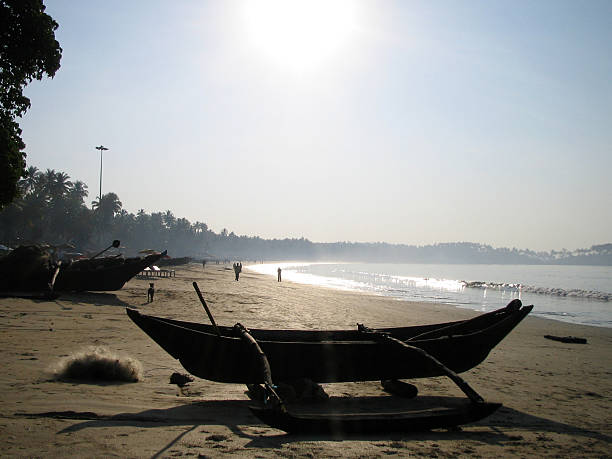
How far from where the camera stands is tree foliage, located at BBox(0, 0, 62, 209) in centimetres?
1375

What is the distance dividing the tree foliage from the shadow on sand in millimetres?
11873

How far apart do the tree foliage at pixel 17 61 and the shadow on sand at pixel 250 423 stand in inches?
467

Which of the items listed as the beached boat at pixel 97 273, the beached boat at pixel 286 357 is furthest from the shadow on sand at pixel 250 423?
the beached boat at pixel 97 273

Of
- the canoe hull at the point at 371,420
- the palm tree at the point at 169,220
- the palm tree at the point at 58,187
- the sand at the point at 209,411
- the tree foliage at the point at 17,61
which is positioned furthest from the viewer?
the palm tree at the point at 169,220

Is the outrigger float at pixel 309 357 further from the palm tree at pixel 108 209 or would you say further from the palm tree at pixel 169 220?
the palm tree at pixel 169 220

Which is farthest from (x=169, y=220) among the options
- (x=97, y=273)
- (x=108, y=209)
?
(x=97, y=273)

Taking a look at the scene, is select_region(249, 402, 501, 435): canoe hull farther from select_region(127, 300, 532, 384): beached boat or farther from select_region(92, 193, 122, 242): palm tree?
select_region(92, 193, 122, 242): palm tree

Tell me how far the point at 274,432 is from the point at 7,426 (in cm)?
266

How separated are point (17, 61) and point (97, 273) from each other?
8.30 meters

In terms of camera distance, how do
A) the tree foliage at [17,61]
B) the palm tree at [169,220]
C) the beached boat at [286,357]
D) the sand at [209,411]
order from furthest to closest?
the palm tree at [169,220], the tree foliage at [17,61], the beached boat at [286,357], the sand at [209,411]

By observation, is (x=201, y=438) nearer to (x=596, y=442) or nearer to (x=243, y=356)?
(x=243, y=356)

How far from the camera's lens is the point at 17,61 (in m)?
14.2

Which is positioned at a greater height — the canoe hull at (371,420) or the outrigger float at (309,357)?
the outrigger float at (309,357)

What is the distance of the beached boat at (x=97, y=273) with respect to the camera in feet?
58.6
